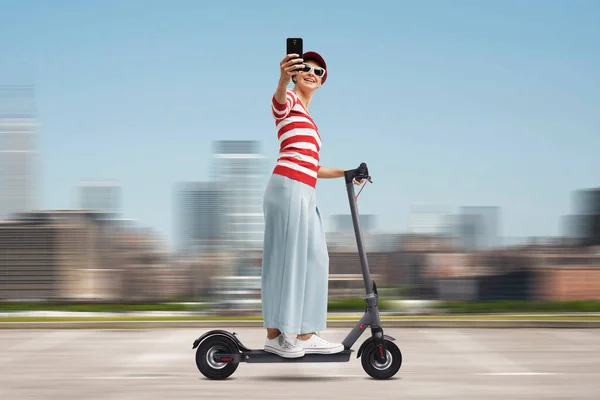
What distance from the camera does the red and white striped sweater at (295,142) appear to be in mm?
6656

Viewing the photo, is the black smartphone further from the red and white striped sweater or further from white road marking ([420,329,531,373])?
white road marking ([420,329,531,373])

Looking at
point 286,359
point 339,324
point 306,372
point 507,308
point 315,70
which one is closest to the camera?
point 286,359

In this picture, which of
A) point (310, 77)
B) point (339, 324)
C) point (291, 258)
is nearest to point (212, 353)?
point (291, 258)

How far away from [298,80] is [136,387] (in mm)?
2546

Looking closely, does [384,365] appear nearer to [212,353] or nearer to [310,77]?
[212,353]

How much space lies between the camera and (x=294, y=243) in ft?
21.7

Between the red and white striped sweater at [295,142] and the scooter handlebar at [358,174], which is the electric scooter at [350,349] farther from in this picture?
the red and white striped sweater at [295,142]

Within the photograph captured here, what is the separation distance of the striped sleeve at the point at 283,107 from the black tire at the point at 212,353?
1.64m

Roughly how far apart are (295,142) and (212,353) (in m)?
1.66

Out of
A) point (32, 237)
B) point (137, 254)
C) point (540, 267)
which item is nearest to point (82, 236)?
point (32, 237)

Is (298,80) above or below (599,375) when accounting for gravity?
above

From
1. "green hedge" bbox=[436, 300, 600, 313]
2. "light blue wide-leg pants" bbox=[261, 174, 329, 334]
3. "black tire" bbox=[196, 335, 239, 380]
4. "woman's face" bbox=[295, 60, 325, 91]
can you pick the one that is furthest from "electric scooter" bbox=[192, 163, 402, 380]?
"green hedge" bbox=[436, 300, 600, 313]

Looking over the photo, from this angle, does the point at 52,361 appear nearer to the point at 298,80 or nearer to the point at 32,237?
the point at 298,80

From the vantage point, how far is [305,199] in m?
6.66
